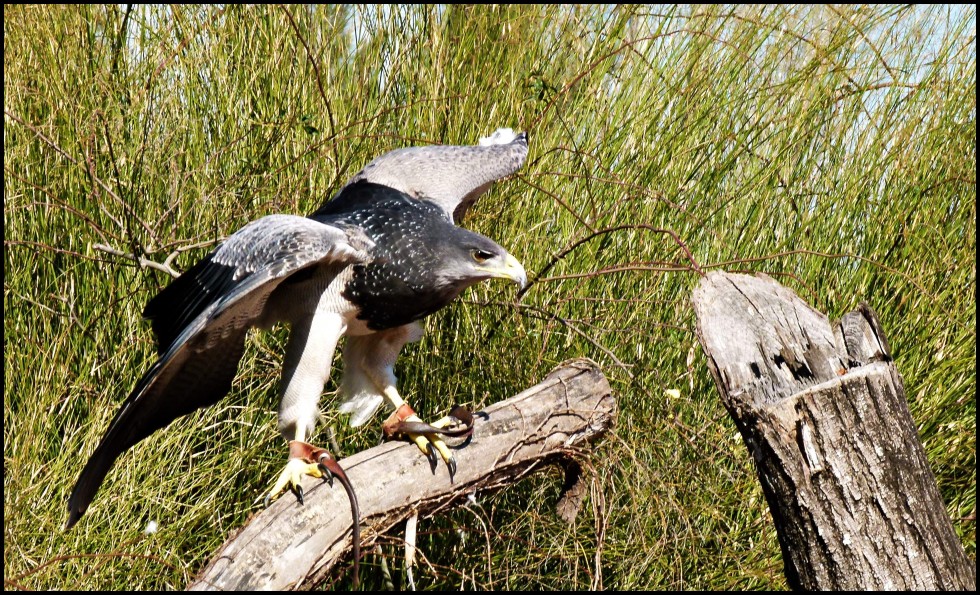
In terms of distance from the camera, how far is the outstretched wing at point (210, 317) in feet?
7.13

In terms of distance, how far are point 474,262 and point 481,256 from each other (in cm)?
2

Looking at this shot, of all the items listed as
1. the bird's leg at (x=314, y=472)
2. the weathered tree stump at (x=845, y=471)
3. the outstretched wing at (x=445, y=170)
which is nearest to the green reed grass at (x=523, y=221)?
the outstretched wing at (x=445, y=170)

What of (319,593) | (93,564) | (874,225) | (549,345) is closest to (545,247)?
(549,345)

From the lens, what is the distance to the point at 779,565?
274cm

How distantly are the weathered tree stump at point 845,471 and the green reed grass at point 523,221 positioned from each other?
0.88 meters

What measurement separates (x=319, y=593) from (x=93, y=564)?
0.73 m

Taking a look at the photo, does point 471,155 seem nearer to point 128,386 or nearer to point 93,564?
point 128,386

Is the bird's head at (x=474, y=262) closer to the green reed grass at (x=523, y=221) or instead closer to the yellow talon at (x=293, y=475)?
the green reed grass at (x=523, y=221)

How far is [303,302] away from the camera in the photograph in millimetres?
2473

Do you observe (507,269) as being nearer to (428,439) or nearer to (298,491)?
(428,439)

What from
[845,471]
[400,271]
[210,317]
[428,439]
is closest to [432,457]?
[428,439]

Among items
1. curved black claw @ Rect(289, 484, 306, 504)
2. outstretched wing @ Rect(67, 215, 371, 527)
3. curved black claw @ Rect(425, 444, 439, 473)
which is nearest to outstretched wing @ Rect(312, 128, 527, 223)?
outstretched wing @ Rect(67, 215, 371, 527)

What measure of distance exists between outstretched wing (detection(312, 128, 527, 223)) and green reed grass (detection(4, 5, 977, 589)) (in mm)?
151

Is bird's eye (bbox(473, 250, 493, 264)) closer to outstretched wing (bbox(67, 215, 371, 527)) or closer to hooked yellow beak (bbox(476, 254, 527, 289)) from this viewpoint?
hooked yellow beak (bbox(476, 254, 527, 289))
